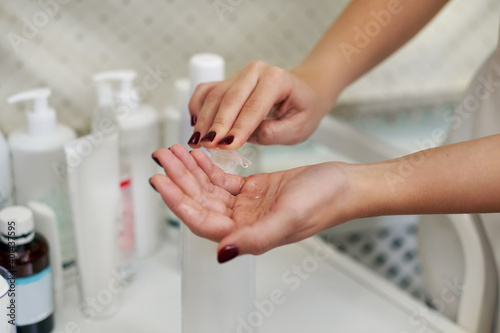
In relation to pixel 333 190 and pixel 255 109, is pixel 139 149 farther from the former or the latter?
pixel 333 190

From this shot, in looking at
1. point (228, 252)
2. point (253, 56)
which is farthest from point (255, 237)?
point (253, 56)

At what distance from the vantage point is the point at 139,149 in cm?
79

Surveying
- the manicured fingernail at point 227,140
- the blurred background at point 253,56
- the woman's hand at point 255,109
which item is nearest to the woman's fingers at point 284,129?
the woman's hand at point 255,109

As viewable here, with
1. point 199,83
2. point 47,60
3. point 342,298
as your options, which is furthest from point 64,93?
point 342,298

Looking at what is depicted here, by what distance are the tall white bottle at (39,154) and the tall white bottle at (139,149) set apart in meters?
0.07

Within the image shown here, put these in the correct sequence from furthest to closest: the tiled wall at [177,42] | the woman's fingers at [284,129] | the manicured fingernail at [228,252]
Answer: the tiled wall at [177,42], the woman's fingers at [284,129], the manicured fingernail at [228,252]

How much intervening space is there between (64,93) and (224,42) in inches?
10.9

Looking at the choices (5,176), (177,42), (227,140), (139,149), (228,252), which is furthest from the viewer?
(177,42)

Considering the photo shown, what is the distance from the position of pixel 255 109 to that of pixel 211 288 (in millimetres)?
196

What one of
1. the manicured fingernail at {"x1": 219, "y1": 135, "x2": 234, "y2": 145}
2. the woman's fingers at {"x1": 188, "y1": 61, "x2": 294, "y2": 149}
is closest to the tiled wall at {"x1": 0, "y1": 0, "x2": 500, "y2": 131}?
the woman's fingers at {"x1": 188, "y1": 61, "x2": 294, "y2": 149}

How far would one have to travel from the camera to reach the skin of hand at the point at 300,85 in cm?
64

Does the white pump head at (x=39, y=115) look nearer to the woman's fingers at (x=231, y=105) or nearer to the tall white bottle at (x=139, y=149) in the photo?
the tall white bottle at (x=139, y=149)

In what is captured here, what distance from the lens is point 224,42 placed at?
3.18ft
